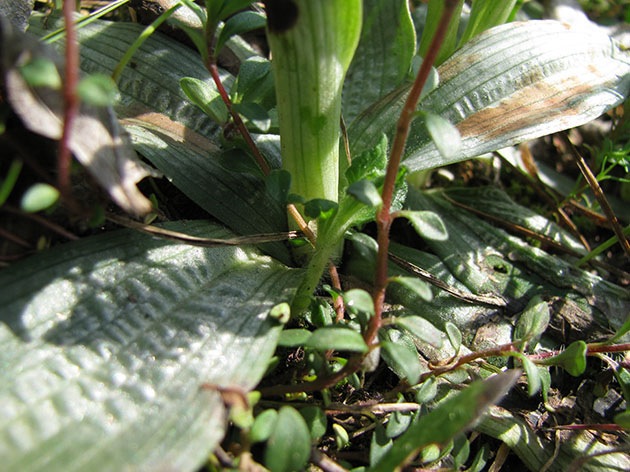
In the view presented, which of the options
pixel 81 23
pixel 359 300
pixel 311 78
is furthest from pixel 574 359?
pixel 81 23

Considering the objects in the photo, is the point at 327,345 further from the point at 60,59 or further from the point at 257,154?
the point at 60,59

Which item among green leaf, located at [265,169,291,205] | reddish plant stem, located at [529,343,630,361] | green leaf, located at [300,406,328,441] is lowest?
green leaf, located at [300,406,328,441]

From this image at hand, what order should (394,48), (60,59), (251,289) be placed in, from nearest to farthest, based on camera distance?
(60,59) < (251,289) < (394,48)

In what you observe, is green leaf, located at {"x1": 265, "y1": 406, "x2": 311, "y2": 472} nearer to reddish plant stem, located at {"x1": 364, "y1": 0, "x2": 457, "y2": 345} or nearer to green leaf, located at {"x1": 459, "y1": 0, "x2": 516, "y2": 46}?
reddish plant stem, located at {"x1": 364, "y1": 0, "x2": 457, "y2": 345}

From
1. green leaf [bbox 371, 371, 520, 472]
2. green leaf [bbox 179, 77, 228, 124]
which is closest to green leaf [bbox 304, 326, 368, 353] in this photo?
green leaf [bbox 371, 371, 520, 472]

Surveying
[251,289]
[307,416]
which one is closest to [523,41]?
[251,289]

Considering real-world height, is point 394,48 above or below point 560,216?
above

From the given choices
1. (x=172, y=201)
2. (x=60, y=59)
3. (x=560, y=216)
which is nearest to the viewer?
(x=60, y=59)
